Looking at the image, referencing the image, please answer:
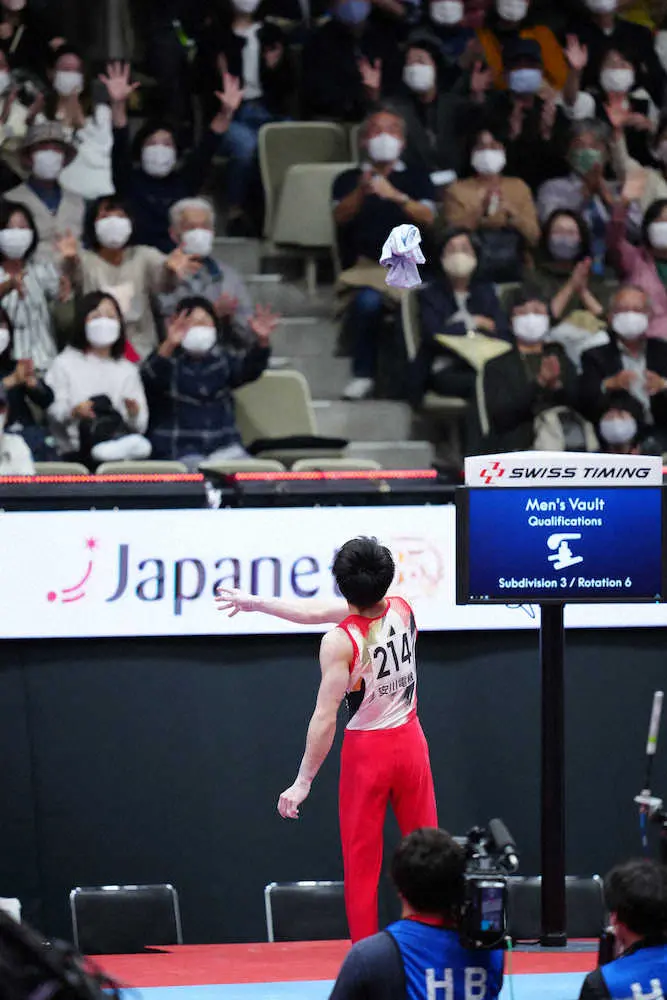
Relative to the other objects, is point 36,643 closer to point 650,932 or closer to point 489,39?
point 650,932

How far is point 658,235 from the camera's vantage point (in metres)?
10.9

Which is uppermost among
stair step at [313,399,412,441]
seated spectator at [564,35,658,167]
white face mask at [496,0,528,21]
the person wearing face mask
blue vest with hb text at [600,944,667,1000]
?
white face mask at [496,0,528,21]

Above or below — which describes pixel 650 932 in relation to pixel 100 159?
below

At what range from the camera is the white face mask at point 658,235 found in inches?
428

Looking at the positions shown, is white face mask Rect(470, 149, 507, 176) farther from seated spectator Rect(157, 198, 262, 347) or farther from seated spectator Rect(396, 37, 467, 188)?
seated spectator Rect(157, 198, 262, 347)

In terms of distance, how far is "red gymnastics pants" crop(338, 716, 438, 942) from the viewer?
5.27 meters

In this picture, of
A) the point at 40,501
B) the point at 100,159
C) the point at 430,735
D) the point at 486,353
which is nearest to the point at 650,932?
the point at 430,735

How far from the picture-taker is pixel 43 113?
1059 cm

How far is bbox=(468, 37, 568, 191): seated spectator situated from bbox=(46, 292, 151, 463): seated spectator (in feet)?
10.9

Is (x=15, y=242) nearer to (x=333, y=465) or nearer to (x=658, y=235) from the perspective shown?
(x=333, y=465)

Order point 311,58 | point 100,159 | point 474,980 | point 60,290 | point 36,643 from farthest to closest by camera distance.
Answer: point 311,58
point 100,159
point 60,290
point 36,643
point 474,980

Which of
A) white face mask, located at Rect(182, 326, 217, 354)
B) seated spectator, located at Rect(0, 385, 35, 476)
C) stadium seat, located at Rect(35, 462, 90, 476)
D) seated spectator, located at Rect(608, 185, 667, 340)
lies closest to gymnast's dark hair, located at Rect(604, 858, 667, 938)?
stadium seat, located at Rect(35, 462, 90, 476)

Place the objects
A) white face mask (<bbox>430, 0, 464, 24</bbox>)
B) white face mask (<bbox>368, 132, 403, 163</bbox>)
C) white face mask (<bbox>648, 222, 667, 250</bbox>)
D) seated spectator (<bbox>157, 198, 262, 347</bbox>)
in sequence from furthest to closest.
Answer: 1. white face mask (<bbox>430, 0, 464, 24</bbox>)
2. white face mask (<bbox>648, 222, 667, 250</bbox>)
3. white face mask (<bbox>368, 132, 403, 163</bbox>)
4. seated spectator (<bbox>157, 198, 262, 347</bbox>)

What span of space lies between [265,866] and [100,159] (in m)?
5.26
